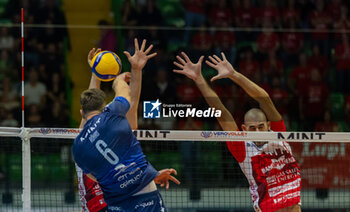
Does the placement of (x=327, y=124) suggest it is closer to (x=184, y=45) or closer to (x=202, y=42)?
(x=202, y=42)

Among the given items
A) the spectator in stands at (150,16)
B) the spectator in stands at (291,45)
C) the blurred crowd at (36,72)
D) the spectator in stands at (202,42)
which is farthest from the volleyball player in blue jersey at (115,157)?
the spectator in stands at (291,45)

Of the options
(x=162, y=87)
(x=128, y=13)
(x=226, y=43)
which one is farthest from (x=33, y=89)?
(x=226, y=43)

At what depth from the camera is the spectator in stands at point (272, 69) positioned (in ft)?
36.6

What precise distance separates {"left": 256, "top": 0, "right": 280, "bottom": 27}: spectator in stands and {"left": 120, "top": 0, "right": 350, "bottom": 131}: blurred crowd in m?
0.02

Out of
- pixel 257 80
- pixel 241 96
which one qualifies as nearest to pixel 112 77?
pixel 241 96

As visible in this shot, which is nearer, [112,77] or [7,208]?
[112,77]

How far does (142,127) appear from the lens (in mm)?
9539

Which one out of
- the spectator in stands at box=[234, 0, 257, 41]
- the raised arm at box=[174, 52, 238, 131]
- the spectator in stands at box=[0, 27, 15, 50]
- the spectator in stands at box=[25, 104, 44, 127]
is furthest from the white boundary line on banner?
the spectator in stands at box=[234, 0, 257, 41]

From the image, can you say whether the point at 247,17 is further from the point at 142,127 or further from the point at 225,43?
the point at 142,127

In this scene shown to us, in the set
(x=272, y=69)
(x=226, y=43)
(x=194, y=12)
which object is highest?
(x=194, y=12)

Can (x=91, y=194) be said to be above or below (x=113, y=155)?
below

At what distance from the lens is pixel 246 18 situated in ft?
40.2

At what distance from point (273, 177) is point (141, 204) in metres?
2.11

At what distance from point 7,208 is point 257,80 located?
4.89 m
